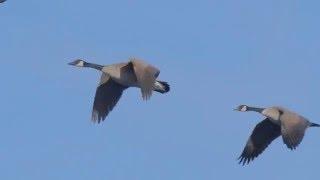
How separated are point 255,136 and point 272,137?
543mm

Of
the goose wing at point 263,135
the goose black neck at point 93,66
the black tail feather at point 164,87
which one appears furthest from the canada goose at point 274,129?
the goose black neck at point 93,66

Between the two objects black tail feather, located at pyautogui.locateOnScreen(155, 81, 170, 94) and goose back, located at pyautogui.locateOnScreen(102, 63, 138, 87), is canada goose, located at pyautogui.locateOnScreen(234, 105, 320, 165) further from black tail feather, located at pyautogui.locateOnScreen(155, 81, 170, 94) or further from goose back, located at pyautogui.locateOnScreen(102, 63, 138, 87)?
goose back, located at pyautogui.locateOnScreen(102, 63, 138, 87)

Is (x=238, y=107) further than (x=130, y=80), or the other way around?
(x=238, y=107)

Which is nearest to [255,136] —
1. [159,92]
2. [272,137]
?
[272,137]

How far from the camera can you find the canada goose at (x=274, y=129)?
3981 cm

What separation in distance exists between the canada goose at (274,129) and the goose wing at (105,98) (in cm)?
453

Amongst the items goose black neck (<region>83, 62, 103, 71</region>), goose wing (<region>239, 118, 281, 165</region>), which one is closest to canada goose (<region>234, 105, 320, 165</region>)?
goose wing (<region>239, 118, 281, 165</region>)

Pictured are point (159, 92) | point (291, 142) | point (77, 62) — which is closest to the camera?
point (291, 142)

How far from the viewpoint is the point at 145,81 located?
39.8 m

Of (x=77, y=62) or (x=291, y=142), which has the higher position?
(x=77, y=62)

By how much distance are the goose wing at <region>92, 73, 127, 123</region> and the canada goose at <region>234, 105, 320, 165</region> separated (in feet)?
14.9

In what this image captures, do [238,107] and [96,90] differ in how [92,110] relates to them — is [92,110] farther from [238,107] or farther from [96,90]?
[238,107]

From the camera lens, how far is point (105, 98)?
42.8m

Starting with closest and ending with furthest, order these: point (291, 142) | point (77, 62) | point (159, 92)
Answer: point (291, 142) → point (159, 92) → point (77, 62)
